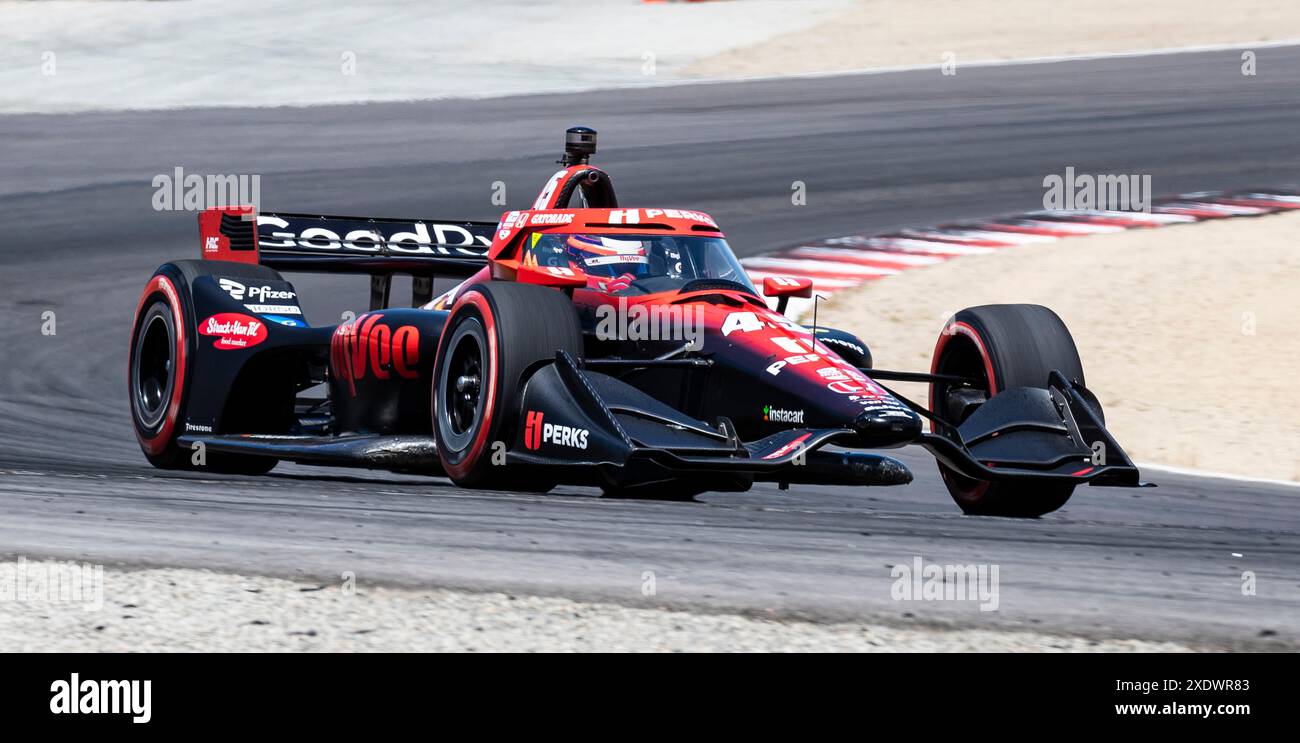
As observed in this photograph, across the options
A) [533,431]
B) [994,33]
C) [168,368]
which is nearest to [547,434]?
[533,431]

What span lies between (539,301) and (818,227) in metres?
9.64

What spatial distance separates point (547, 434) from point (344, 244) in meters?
3.55

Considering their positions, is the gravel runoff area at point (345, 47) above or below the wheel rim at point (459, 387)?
above

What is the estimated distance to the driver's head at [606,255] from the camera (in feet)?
27.8

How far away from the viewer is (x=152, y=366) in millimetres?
10273

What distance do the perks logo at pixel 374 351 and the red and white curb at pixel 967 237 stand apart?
5.61 m

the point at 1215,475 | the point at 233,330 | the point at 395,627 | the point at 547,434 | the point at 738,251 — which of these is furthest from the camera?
the point at 738,251

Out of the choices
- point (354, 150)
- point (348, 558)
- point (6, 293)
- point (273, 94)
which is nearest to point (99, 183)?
point (354, 150)

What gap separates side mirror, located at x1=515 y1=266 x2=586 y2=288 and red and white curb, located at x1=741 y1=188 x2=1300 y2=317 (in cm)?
586

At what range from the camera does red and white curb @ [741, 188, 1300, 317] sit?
50.2 feet

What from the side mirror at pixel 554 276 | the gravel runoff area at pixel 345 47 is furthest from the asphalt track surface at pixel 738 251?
the gravel runoff area at pixel 345 47
